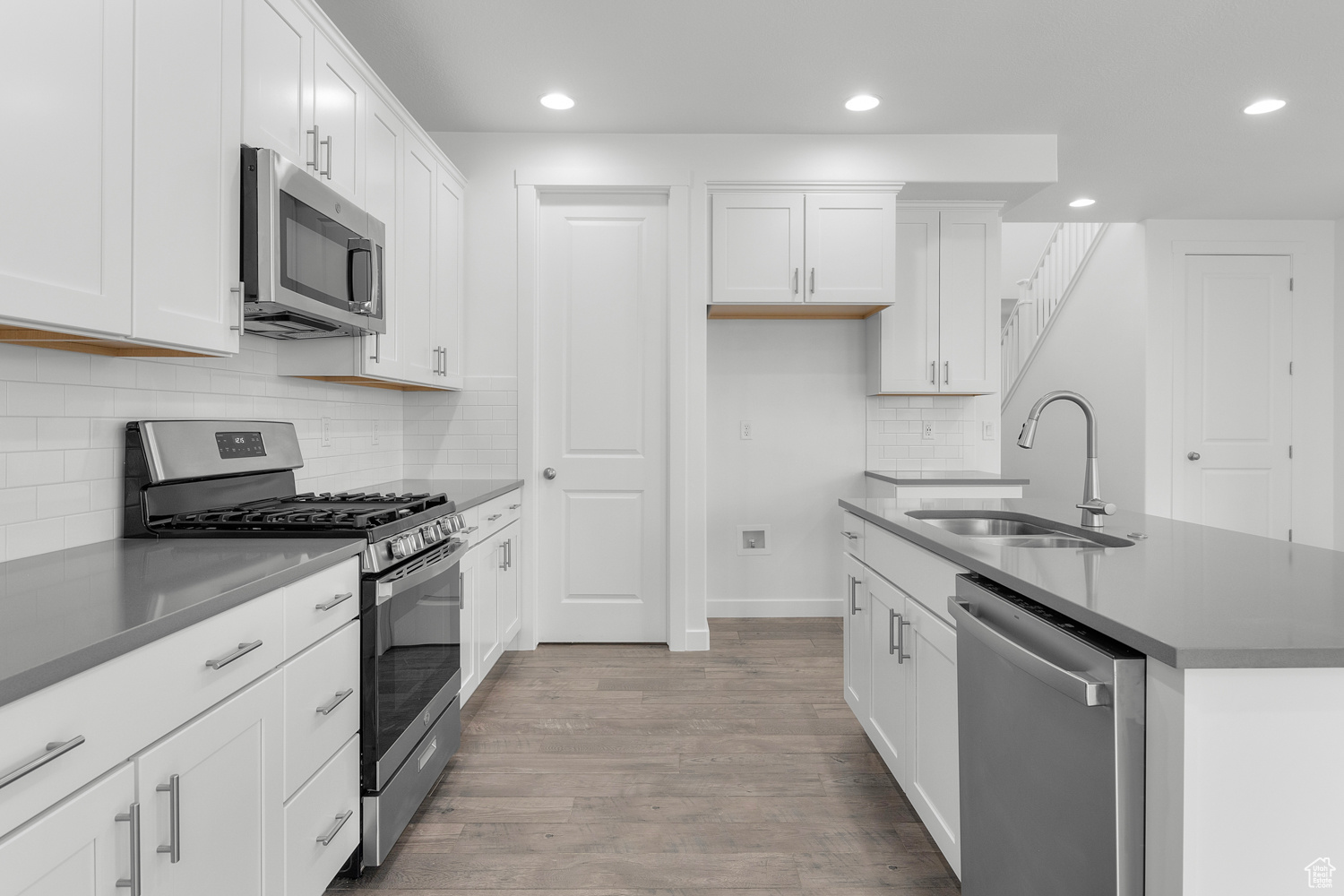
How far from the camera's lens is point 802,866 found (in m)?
1.89

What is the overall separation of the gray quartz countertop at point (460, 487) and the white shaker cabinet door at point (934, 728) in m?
1.62

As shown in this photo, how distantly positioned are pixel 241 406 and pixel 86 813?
1.67m

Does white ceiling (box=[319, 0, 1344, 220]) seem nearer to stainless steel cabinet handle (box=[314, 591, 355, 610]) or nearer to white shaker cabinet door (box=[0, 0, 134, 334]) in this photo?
white shaker cabinet door (box=[0, 0, 134, 334])

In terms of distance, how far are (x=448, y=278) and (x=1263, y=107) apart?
13.0ft

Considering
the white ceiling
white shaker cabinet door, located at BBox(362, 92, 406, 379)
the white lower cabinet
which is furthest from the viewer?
the white ceiling

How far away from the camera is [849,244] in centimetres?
376

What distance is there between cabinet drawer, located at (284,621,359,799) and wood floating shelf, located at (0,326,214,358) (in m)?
0.75

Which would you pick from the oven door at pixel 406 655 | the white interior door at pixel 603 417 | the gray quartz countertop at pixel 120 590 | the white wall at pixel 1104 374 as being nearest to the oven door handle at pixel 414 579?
the oven door at pixel 406 655

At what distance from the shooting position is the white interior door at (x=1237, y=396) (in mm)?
5145

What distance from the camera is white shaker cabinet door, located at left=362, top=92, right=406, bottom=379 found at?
2539mm

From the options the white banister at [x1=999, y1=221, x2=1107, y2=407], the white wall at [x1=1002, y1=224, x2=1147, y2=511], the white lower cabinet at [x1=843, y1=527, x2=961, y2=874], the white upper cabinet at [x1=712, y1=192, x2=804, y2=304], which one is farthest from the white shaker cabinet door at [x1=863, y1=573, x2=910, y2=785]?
the white banister at [x1=999, y1=221, x2=1107, y2=407]

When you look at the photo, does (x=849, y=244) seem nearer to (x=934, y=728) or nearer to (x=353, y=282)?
(x=353, y=282)

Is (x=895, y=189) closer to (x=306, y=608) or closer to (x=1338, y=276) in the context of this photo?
(x=306, y=608)

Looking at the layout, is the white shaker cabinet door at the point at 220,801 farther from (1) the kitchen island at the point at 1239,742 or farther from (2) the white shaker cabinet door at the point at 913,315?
(2) the white shaker cabinet door at the point at 913,315
